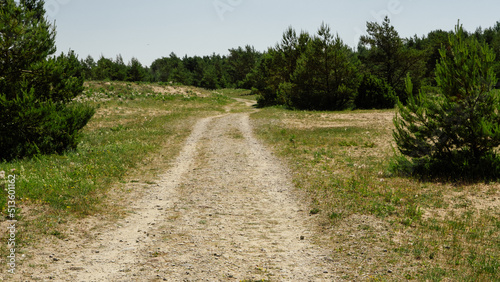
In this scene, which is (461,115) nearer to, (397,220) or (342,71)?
(397,220)

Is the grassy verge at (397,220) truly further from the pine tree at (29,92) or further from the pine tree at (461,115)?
the pine tree at (29,92)

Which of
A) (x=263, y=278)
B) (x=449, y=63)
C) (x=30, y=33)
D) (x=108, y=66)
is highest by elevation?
(x=108, y=66)

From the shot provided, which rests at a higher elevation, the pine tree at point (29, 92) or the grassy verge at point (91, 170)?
the pine tree at point (29, 92)

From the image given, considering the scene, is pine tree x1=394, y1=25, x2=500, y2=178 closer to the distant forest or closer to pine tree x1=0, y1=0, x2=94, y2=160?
pine tree x1=0, y1=0, x2=94, y2=160

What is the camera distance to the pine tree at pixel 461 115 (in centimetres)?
1141

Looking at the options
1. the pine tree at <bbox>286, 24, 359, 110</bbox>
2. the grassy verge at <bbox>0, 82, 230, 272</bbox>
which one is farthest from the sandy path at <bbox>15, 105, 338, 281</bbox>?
the pine tree at <bbox>286, 24, 359, 110</bbox>

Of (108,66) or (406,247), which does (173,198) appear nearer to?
(406,247)

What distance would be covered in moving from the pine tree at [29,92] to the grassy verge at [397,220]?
1116cm

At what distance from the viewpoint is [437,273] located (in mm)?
6129

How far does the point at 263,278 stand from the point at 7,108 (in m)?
13.7

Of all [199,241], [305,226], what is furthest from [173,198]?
[305,226]

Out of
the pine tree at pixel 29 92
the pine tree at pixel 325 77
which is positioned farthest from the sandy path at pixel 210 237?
the pine tree at pixel 325 77

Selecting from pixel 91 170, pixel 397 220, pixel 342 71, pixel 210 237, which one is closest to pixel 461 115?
pixel 397 220

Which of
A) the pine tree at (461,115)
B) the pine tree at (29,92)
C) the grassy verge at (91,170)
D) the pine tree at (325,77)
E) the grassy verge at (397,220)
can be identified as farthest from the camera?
the pine tree at (325,77)
